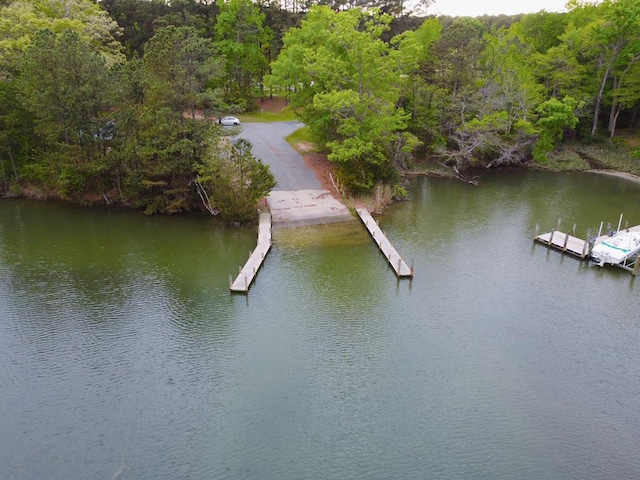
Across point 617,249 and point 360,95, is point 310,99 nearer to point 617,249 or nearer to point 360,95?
point 360,95

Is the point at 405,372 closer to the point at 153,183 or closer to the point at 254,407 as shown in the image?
the point at 254,407

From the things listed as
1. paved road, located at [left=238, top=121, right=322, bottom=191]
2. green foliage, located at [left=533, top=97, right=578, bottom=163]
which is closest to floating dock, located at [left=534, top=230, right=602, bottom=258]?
paved road, located at [left=238, top=121, right=322, bottom=191]

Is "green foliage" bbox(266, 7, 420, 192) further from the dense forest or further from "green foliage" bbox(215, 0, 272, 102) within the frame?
"green foliage" bbox(215, 0, 272, 102)

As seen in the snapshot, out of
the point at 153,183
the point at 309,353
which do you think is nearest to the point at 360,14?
the point at 153,183

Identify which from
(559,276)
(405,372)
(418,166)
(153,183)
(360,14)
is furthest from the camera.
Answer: (418,166)

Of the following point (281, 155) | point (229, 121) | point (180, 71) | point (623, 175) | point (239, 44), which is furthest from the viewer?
point (239, 44)

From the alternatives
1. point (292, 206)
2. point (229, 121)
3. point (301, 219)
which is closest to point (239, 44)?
point (229, 121)

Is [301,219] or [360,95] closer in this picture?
[301,219]
